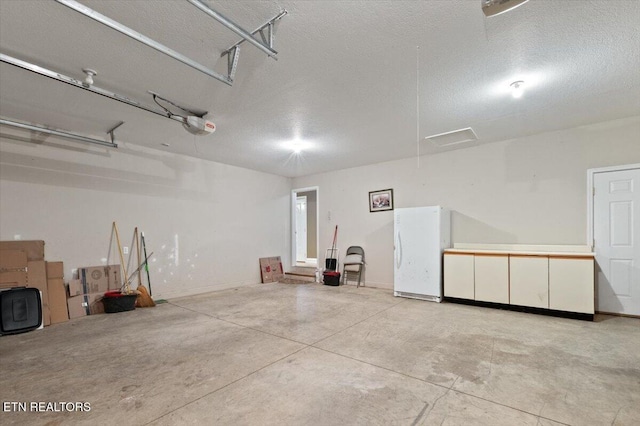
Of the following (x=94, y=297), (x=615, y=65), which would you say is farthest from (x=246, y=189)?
(x=615, y=65)

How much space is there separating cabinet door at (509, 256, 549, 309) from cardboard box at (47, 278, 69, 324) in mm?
6374

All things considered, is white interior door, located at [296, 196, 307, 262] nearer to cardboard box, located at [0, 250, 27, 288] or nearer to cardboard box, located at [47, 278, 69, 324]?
cardboard box, located at [47, 278, 69, 324]

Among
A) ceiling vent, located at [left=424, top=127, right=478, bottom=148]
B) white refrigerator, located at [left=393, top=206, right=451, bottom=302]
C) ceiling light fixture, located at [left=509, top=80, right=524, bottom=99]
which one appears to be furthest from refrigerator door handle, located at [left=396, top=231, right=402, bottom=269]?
ceiling light fixture, located at [left=509, top=80, right=524, bottom=99]

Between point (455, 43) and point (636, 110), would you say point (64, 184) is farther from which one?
point (636, 110)

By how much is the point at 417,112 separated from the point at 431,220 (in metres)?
2.03

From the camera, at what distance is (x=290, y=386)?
214 centimetres

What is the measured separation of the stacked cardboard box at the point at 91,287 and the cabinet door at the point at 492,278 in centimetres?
577

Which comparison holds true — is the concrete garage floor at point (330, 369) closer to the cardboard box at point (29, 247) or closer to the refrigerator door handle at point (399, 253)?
the cardboard box at point (29, 247)

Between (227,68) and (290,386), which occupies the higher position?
(227,68)

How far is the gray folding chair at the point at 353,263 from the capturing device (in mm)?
6219

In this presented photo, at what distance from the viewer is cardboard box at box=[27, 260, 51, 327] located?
3.73 meters

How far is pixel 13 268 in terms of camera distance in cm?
364

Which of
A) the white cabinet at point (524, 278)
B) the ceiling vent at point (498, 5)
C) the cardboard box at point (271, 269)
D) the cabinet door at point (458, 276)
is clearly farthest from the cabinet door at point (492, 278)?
the cardboard box at point (271, 269)

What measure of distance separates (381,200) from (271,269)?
123 inches
